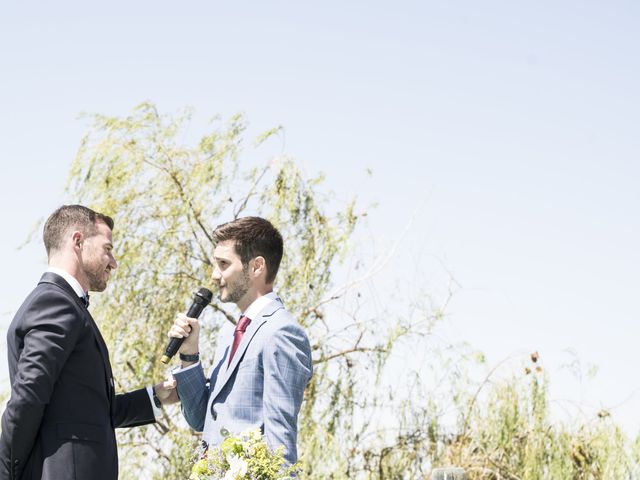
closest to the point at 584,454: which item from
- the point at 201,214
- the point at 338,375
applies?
the point at 338,375

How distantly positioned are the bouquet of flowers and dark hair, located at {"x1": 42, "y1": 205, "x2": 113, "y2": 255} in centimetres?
109

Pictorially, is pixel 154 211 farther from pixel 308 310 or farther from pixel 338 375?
pixel 338 375

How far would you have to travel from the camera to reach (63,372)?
3537mm

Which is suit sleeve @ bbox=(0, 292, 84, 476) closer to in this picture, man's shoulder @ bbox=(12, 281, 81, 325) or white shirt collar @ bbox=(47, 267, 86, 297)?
man's shoulder @ bbox=(12, 281, 81, 325)

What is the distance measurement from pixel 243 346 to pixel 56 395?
75cm

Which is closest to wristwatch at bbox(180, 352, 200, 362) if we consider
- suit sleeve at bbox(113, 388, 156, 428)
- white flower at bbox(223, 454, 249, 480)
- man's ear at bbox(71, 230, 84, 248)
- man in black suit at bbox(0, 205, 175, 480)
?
suit sleeve at bbox(113, 388, 156, 428)

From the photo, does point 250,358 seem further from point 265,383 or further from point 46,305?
point 46,305

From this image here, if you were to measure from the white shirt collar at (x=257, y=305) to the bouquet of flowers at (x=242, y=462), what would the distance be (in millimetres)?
782

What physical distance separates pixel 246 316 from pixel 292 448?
2.12 ft

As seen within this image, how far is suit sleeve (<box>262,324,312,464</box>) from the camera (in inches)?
139

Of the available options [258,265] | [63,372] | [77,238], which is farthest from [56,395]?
[258,265]

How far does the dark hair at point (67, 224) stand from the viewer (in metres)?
3.75

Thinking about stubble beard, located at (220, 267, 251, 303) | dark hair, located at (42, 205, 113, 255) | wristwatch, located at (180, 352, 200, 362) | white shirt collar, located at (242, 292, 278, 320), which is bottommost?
wristwatch, located at (180, 352, 200, 362)

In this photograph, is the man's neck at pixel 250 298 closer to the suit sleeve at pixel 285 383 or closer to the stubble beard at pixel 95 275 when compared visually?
the suit sleeve at pixel 285 383
